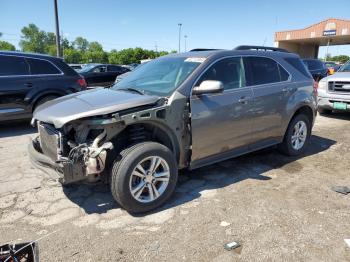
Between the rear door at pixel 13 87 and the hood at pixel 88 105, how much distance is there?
3676 mm

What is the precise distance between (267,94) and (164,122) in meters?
1.89

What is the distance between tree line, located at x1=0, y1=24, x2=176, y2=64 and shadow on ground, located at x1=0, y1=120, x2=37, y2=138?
151 feet

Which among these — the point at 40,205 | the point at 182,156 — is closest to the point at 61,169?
the point at 40,205

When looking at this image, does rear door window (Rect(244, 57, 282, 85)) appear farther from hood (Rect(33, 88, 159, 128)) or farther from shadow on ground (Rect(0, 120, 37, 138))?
shadow on ground (Rect(0, 120, 37, 138))

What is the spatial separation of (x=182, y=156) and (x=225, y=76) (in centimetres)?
125

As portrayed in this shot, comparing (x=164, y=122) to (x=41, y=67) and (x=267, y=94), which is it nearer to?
(x=267, y=94)

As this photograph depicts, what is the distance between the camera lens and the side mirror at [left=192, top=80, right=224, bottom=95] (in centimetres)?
362

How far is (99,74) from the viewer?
1608cm

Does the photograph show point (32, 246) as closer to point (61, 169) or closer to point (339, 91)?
point (61, 169)

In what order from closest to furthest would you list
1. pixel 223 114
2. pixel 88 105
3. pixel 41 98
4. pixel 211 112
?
pixel 88 105 < pixel 211 112 < pixel 223 114 < pixel 41 98

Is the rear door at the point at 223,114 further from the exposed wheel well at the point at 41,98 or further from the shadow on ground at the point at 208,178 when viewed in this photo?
the exposed wheel well at the point at 41,98

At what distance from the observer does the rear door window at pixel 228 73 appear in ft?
13.1

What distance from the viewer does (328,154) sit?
222 inches

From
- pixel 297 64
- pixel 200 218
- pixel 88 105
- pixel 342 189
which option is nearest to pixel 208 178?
pixel 200 218
